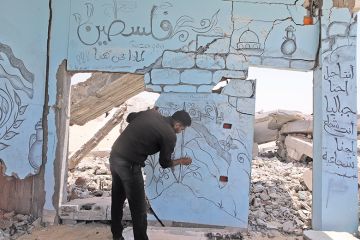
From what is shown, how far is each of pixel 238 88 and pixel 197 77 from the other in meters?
0.63

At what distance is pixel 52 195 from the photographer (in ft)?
20.4

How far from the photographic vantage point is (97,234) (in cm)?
584

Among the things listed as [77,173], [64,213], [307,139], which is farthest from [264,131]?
[64,213]

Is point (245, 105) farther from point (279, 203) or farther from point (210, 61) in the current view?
point (279, 203)

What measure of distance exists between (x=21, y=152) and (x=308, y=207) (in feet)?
15.4

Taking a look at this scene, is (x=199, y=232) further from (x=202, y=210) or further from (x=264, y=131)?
(x=264, y=131)

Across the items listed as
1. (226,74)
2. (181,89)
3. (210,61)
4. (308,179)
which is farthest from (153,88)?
(308,179)

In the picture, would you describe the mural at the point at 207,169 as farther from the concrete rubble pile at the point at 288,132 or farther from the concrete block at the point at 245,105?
the concrete rubble pile at the point at 288,132

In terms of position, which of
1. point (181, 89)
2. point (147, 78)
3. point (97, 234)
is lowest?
point (97, 234)

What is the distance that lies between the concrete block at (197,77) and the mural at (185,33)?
1.00 ft

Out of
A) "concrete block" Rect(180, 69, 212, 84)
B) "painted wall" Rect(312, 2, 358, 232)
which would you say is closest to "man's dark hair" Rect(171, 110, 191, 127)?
"concrete block" Rect(180, 69, 212, 84)

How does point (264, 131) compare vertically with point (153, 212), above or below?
above

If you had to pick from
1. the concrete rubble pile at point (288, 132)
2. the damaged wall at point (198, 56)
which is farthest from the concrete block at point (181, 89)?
the concrete rubble pile at point (288, 132)

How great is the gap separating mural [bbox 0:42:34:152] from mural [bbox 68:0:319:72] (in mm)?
733
